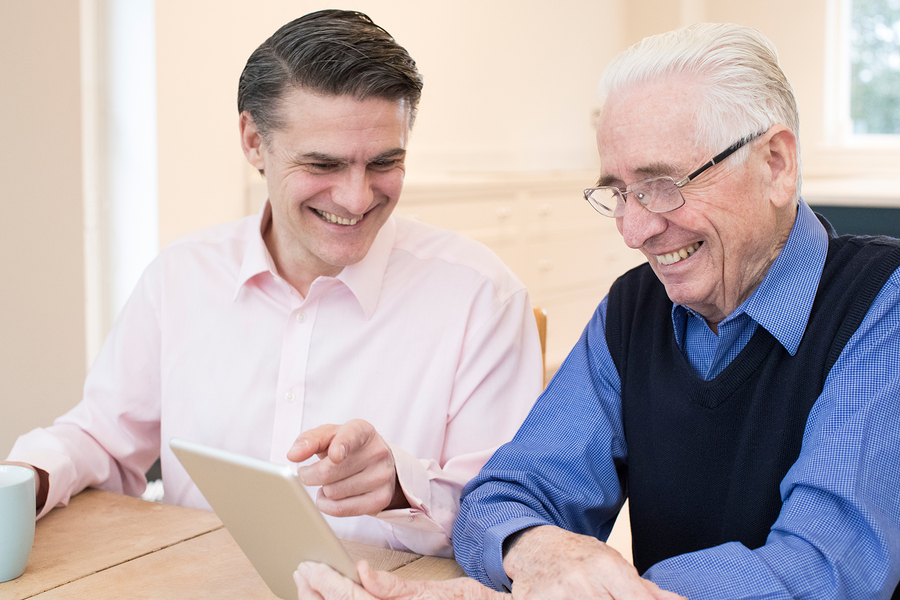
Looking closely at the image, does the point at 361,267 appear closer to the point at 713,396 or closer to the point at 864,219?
the point at 713,396

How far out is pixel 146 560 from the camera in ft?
3.71

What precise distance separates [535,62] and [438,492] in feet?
12.7

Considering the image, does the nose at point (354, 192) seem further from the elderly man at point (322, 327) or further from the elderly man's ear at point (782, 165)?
the elderly man's ear at point (782, 165)

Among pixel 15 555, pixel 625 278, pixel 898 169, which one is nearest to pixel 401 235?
pixel 625 278

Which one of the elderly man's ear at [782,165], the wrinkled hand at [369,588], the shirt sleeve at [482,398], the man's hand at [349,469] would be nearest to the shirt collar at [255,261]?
the shirt sleeve at [482,398]

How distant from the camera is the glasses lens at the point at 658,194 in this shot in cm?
113

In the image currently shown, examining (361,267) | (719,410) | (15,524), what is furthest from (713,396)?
(15,524)

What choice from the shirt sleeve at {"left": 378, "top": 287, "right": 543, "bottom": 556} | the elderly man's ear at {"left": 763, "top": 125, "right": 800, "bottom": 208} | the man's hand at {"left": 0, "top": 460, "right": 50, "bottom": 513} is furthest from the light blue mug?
the elderly man's ear at {"left": 763, "top": 125, "right": 800, "bottom": 208}

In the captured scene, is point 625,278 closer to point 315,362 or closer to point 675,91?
point 675,91

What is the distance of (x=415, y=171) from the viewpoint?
13.1ft

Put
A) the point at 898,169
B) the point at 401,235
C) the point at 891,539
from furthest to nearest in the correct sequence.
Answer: the point at 898,169 → the point at 401,235 → the point at 891,539

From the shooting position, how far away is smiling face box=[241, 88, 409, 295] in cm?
138

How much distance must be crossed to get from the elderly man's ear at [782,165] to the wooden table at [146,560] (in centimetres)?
65

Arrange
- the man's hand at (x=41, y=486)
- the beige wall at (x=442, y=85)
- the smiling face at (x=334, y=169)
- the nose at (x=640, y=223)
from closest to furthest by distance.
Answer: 1. the nose at (x=640, y=223)
2. the man's hand at (x=41, y=486)
3. the smiling face at (x=334, y=169)
4. the beige wall at (x=442, y=85)
